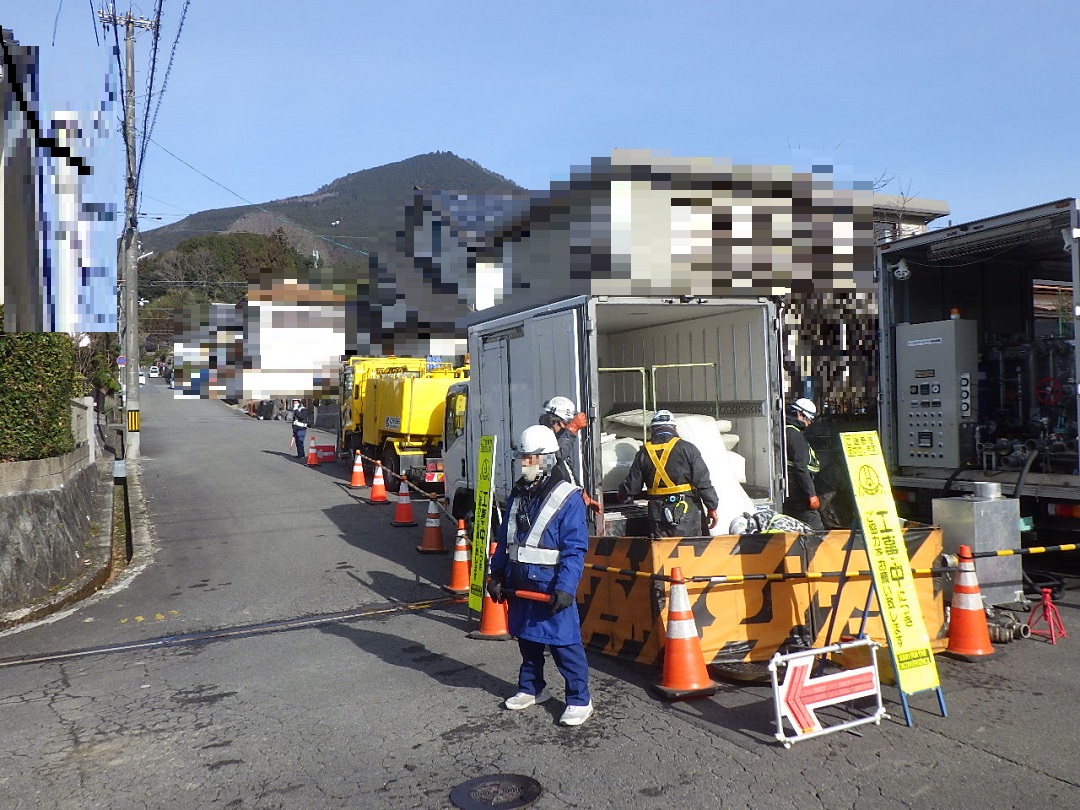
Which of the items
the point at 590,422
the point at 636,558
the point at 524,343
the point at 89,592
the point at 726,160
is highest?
the point at 726,160

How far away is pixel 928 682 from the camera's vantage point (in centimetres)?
530

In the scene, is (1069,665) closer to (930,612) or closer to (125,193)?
(930,612)

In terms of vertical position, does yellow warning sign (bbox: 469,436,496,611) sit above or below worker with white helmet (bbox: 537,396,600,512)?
below

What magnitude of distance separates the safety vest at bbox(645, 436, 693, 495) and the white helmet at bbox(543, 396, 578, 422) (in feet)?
2.69

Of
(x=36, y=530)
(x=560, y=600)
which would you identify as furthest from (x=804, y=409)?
(x=36, y=530)

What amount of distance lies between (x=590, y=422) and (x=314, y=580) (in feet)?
14.3

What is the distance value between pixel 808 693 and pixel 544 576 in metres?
1.66

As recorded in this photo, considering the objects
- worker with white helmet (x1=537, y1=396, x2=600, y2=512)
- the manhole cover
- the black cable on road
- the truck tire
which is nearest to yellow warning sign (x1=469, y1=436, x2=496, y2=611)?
worker with white helmet (x1=537, y1=396, x2=600, y2=512)

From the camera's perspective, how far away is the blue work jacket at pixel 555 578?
5.32 metres

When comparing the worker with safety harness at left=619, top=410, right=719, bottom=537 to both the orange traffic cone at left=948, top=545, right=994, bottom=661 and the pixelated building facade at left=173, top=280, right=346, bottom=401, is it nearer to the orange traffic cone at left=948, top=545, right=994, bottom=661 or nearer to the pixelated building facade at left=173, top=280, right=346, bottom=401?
the orange traffic cone at left=948, top=545, right=994, bottom=661

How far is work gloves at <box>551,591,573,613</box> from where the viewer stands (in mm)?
5164

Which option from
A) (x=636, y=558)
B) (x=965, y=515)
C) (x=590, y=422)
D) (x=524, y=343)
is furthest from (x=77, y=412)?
(x=965, y=515)

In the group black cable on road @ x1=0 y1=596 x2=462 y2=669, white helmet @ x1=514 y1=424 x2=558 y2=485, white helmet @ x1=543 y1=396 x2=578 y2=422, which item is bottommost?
black cable on road @ x1=0 y1=596 x2=462 y2=669

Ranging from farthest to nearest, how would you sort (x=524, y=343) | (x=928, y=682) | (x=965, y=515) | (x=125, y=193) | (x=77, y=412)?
1. (x=125, y=193)
2. (x=77, y=412)
3. (x=524, y=343)
4. (x=965, y=515)
5. (x=928, y=682)
